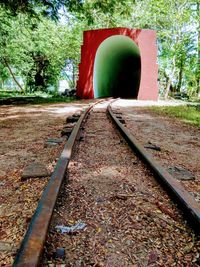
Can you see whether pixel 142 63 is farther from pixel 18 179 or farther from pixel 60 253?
pixel 60 253

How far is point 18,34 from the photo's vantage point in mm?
19844

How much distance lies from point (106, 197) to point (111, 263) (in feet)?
2.97

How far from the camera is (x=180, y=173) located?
10.8 feet

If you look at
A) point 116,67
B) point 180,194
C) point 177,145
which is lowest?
point 177,145

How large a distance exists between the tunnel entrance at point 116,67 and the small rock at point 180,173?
47.5ft

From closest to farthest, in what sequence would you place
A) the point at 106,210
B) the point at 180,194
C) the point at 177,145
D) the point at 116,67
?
1. the point at 106,210
2. the point at 180,194
3. the point at 177,145
4. the point at 116,67

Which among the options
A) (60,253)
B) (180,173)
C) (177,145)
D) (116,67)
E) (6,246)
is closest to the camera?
(60,253)

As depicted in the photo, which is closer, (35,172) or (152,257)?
(152,257)

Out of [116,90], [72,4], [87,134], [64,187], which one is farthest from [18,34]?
[64,187]

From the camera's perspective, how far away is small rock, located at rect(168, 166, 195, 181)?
317 cm

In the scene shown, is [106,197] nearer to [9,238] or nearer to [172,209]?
[172,209]

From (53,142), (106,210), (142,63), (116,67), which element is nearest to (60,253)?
(106,210)

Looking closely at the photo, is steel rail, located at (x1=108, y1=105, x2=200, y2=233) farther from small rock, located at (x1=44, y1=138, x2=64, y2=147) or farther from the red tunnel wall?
the red tunnel wall

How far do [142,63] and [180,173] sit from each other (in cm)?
1480
